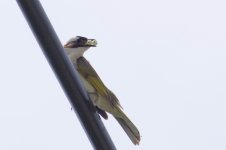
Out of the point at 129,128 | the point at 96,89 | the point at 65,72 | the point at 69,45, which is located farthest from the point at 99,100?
the point at 65,72

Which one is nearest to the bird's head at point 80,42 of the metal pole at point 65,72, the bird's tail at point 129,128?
the bird's tail at point 129,128

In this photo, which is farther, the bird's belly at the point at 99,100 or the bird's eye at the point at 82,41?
the bird's eye at the point at 82,41

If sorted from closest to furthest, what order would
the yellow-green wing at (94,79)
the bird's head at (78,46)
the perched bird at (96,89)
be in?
1. the perched bird at (96,89)
2. the yellow-green wing at (94,79)
3. the bird's head at (78,46)

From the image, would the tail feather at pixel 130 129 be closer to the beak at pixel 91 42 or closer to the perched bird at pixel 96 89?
the perched bird at pixel 96 89

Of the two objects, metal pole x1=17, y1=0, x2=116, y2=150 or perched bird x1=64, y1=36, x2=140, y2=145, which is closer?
metal pole x1=17, y1=0, x2=116, y2=150

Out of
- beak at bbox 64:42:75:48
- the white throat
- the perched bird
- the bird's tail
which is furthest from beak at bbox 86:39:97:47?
the bird's tail

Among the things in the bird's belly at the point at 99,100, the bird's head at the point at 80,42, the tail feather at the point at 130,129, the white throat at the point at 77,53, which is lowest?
the tail feather at the point at 130,129

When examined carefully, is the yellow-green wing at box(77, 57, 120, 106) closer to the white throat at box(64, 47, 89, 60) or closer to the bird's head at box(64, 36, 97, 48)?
the white throat at box(64, 47, 89, 60)
